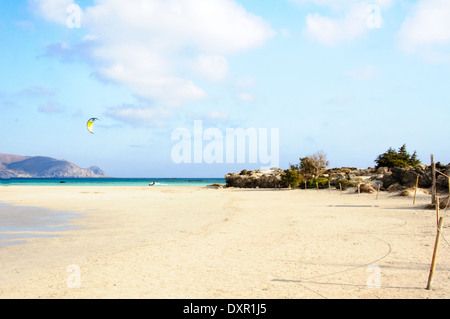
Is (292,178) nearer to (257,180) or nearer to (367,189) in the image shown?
(257,180)

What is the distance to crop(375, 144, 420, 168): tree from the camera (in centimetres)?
5014

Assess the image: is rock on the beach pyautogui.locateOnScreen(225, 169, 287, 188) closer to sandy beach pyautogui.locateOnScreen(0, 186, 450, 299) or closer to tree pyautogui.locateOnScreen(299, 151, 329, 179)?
tree pyautogui.locateOnScreen(299, 151, 329, 179)

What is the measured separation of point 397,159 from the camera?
166ft

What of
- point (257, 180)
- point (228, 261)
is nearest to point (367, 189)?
point (257, 180)

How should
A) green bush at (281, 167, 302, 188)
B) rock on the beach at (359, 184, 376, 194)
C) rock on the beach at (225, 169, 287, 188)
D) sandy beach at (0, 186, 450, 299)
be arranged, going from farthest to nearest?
rock on the beach at (225, 169, 287, 188) → green bush at (281, 167, 302, 188) → rock on the beach at (359, 184, 376, 194) → sandy beach at (0, 186, 450, 299)

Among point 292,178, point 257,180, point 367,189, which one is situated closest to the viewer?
point 367,189

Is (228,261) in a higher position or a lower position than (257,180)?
lower

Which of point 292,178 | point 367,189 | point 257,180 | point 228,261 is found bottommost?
point 228,261

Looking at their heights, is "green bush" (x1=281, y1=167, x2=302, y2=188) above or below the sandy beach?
above

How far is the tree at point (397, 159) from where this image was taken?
50144 mm

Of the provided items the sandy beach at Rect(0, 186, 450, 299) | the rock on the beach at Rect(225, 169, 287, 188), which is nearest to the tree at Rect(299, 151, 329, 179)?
the rock on the beach at Rect(225, 169, 287, 188)

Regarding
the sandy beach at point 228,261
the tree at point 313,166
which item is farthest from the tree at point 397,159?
the sandy beach at point 228,261
